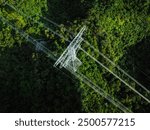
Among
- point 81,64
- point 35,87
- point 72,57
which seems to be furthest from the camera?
point 35,87

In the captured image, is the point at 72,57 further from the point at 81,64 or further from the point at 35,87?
the point at 35,87

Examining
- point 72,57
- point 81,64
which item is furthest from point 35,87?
point 72,57

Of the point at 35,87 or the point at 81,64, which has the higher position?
the point at 81,64

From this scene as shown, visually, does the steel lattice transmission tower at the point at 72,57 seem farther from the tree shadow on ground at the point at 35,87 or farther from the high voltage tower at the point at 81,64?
the tree shadow on ground at the point at 35,87

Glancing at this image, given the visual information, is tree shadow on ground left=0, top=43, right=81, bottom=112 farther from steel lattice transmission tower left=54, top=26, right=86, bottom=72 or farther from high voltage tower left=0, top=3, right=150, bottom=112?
steel lattice transmission tower left=54, top=26, right=86, bottom=72

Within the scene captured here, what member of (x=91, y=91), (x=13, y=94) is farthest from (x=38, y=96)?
(x=91, y=91)

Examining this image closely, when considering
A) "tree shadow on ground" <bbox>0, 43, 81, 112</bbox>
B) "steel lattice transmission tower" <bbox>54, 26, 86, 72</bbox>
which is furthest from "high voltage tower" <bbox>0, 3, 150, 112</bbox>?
"tree shadow on ground" <bbox>0, 43, 81, 112</bbox>

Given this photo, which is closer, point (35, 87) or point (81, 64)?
point (81, 64)

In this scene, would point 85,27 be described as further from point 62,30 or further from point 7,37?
point 7,37

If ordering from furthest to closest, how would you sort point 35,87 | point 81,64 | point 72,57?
point 35,87 < point 81,64 < point 72,57
